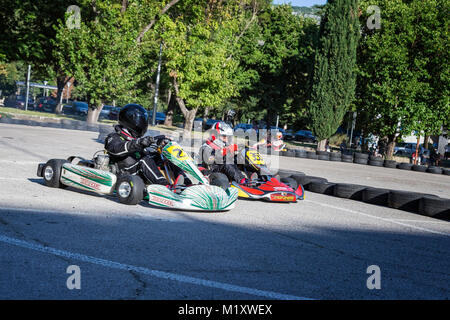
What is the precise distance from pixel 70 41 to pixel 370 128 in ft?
57.4

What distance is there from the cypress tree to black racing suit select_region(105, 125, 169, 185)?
70.0ft

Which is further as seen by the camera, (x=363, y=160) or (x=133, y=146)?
(x=363, y=160)

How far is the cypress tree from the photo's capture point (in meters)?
26.3

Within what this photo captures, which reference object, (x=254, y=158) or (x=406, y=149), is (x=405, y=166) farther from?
(x=406, y=149)

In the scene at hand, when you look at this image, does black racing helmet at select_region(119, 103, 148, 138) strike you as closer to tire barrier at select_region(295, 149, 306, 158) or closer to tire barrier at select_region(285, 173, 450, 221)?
tire barrier at select_region(285, 173, 450, 221)

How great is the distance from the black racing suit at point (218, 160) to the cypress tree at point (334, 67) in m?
19.3

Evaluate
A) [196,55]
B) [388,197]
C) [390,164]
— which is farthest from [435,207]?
[196,55]

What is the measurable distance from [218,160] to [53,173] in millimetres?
2923

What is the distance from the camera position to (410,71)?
26.6 m

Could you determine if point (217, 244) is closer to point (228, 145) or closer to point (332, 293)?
point (332, 293)

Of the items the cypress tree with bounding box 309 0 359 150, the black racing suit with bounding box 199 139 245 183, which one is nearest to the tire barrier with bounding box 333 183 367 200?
the black racing suit with bounding box 199 139 245 183

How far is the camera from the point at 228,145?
874 centimetres

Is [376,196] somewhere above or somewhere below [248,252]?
above

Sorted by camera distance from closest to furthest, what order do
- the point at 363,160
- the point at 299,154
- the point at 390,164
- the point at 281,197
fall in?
the point at 281,197 → the point at 390,164 → the point at 299,154 → the point at 363,160
